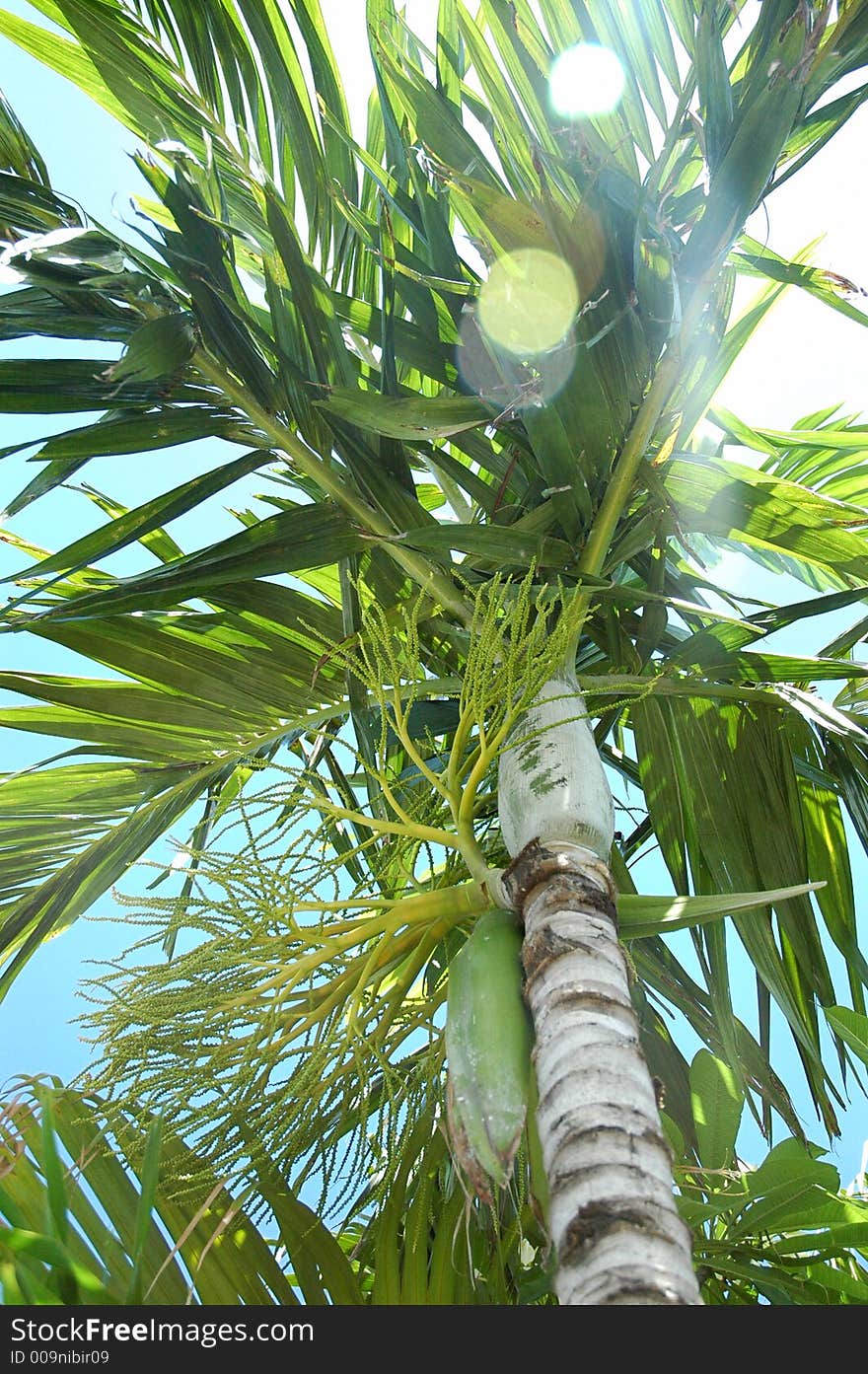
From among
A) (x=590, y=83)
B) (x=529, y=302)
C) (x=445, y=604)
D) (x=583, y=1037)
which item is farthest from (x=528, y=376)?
(x=583, y=1037)

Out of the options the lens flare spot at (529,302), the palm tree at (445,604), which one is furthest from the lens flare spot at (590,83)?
the lens flare spot at (529,302)

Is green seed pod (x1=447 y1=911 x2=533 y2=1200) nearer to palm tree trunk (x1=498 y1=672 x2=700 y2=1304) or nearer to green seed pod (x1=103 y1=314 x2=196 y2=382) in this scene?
palm tree trunk (x1=498 y1=672 x2=700 y2=1304)

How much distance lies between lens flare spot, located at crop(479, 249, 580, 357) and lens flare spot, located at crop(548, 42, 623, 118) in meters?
0.34

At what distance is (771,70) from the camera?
1.47 meters

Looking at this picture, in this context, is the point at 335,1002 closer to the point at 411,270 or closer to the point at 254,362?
the point at 254,362

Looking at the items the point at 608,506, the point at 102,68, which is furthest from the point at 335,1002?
the point at 102,68

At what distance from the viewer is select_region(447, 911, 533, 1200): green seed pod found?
0.93 m

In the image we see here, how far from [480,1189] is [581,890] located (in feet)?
1.11

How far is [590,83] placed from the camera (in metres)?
1.79

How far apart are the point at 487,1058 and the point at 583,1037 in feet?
0.32

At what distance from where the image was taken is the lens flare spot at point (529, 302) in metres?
1.62

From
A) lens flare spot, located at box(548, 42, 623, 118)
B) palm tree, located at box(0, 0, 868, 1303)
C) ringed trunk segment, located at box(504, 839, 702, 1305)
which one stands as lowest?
ringed trunk segment, located at box(504, 839, 702, 1305)

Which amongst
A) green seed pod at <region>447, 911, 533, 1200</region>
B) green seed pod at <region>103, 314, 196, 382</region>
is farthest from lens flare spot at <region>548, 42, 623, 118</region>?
green seed pod at <region>447, 911, 533, 1200</region>

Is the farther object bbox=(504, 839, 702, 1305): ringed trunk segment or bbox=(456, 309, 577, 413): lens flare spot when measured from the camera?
bbox=(456, 309, 577, 413): lens flare spot
